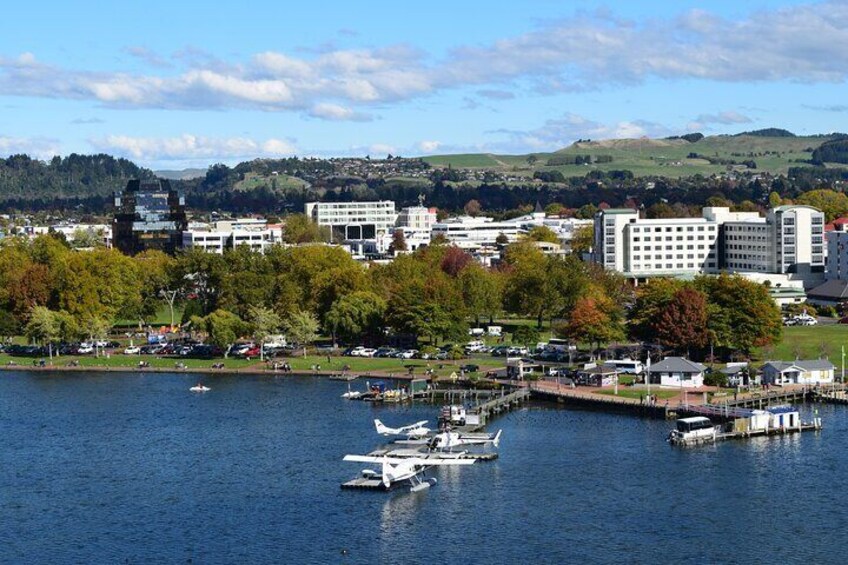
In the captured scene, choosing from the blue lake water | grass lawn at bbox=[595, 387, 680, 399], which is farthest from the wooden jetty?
the blue lake water

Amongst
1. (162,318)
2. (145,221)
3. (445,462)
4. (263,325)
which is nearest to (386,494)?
(445,462)

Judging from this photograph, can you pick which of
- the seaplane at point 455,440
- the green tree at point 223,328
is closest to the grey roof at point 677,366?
the seaplane at point 455,440

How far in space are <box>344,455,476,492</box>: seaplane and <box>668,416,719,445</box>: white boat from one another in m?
9.70

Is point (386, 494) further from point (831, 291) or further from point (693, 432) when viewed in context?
point (831, 291)

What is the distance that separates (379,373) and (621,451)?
27026 millimetres

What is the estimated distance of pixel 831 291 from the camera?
113 metres

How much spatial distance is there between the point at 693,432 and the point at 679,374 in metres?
13.9

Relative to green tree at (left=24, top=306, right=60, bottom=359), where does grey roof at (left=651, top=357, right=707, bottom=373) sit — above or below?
below

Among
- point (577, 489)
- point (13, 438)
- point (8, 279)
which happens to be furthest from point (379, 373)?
point (8, 279)

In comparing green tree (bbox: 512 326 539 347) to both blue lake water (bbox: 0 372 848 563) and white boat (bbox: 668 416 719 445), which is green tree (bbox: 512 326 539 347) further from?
white boat (bbox: 668 416 719 445)

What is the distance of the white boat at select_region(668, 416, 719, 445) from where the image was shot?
207 feet

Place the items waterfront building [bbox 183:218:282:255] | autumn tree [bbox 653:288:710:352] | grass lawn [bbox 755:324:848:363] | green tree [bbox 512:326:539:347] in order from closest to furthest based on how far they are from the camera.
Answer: autumn tree [bbox 653:288:710:352], grass lawn [bbox 755:324:848:363], green tree [bbox 512:326:539:347], waterfront building [bbox 183:218:282:255]

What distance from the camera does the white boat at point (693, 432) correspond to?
63.1 metres

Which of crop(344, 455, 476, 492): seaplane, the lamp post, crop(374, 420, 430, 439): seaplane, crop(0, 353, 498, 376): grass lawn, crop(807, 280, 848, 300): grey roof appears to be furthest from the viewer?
the lamp post
